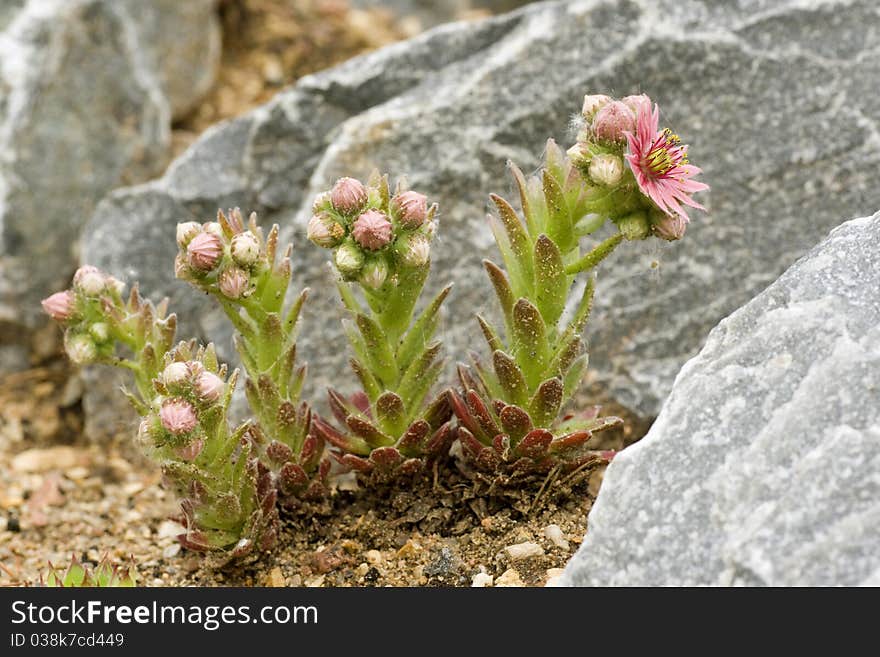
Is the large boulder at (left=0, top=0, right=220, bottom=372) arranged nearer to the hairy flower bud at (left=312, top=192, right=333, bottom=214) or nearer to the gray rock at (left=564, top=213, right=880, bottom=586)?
→ the hairy flower bud at (left=312, top=192, right=333, bottom=214)

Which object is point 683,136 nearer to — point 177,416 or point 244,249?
point 244,249

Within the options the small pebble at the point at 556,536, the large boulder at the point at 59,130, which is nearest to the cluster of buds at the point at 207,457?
the small pebble at the point at 556,536

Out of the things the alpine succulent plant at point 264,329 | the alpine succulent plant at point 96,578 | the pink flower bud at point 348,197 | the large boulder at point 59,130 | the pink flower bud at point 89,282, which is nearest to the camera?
the pink flower bud at point 348,197

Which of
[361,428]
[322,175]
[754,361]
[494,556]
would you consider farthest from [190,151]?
[754,361]

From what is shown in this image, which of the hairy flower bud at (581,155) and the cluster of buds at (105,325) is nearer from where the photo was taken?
the hairy flower bud at (581,155)

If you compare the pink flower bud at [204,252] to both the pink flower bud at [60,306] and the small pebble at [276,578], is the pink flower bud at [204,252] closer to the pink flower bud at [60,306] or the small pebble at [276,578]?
the pink flower bud at [60,306]

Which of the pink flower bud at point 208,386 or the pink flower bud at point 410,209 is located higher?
the pink flower bud at point 410,209

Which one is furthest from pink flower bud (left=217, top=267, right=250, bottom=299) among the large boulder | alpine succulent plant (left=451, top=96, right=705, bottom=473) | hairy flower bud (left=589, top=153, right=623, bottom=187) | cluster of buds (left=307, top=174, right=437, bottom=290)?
the large boulder
